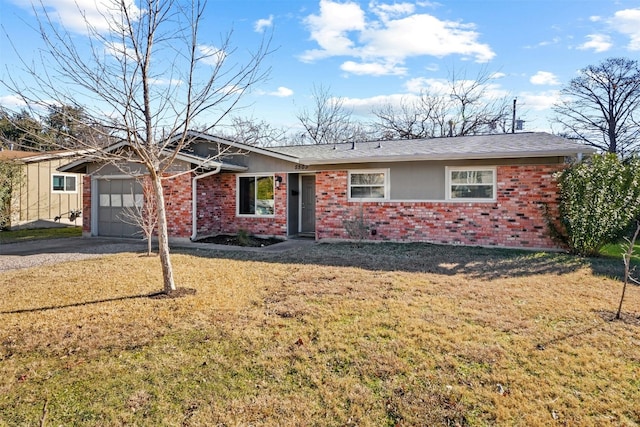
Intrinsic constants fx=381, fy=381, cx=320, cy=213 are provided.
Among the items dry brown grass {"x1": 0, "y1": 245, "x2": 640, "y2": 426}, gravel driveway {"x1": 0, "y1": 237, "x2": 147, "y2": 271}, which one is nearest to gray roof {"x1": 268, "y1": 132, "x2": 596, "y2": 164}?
dry brown grass {"x1": 0, "y1": 245, "x2": 640, "y2": 426}

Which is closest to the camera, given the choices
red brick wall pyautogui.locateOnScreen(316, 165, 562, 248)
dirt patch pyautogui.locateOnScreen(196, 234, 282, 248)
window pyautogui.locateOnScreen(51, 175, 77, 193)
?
red brick wall pyautogui.locateOnScreen(316, 165, 562, 248)

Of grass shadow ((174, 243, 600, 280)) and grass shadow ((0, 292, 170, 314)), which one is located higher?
grass shadow ((174, 243, 600, 280))

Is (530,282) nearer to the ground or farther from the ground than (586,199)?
nearer to the ground

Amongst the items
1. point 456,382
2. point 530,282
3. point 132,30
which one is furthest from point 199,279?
point 530,282

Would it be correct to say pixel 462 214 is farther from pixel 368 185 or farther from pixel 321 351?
pixel 321 351

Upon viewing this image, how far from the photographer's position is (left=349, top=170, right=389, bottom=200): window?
442 inches

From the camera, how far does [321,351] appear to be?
3.82m

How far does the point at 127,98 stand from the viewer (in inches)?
205

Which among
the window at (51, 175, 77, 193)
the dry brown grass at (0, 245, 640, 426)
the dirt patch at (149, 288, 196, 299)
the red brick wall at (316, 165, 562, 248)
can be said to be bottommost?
the dry brown grass at (0, 245, 640, 426)

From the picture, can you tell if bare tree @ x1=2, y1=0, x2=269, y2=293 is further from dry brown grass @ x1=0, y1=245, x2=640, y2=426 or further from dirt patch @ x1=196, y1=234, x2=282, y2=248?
dirt patch @ x1=196, y1=234, x2=282, y2=248

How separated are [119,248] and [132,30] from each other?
23.3 ft

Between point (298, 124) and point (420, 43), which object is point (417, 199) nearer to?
point (420, 43)

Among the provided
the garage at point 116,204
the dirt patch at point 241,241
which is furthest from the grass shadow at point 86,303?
the garage at point 116,204

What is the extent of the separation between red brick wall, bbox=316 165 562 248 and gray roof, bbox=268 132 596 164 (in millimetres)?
604
